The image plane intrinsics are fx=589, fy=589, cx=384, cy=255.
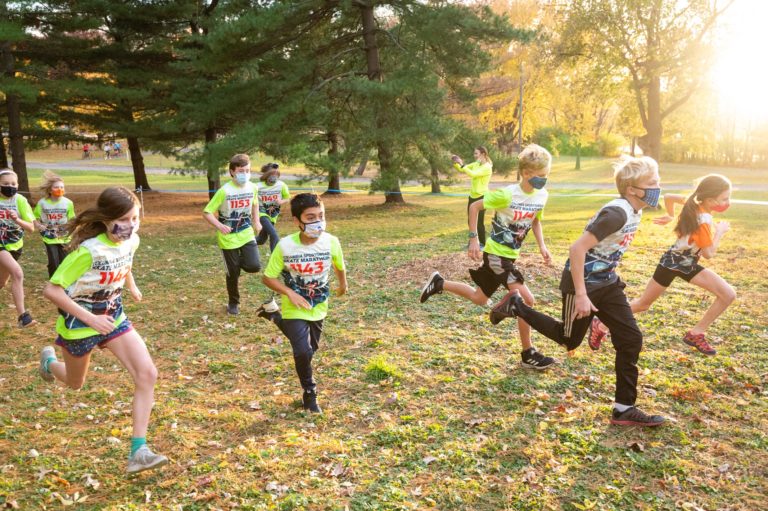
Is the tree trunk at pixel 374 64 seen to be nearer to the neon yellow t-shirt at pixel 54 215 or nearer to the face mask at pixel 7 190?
the neon yellow t-shirt at pixel 54 215

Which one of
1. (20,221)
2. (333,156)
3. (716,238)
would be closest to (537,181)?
(716,238)

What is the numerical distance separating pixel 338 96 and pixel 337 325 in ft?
50.6

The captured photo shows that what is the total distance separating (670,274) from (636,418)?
2.09 m

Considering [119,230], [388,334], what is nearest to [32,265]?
[388,334]

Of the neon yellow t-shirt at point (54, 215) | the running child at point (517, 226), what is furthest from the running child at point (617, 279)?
the neon yellow t-shirt at point (54, 215)

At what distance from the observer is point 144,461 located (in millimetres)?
4145

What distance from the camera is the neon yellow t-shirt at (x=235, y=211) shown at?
26.0 feet

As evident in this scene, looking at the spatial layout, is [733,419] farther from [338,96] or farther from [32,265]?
[338,96]

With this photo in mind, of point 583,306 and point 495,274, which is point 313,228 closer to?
point 495,274

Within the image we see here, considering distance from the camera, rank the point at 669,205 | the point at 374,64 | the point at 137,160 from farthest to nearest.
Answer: the point at 137,160 → the point at 374,64 → the point at 669,205

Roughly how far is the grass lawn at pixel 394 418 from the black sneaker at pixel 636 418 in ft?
0.29

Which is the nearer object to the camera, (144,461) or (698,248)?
(144,461)

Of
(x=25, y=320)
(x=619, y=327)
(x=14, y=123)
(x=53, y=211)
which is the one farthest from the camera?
(x=14, y=123)

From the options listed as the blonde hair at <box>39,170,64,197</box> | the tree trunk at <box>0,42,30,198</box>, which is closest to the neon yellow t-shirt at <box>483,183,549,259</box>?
the blonde hair at <box>39,170,64,197</box>
